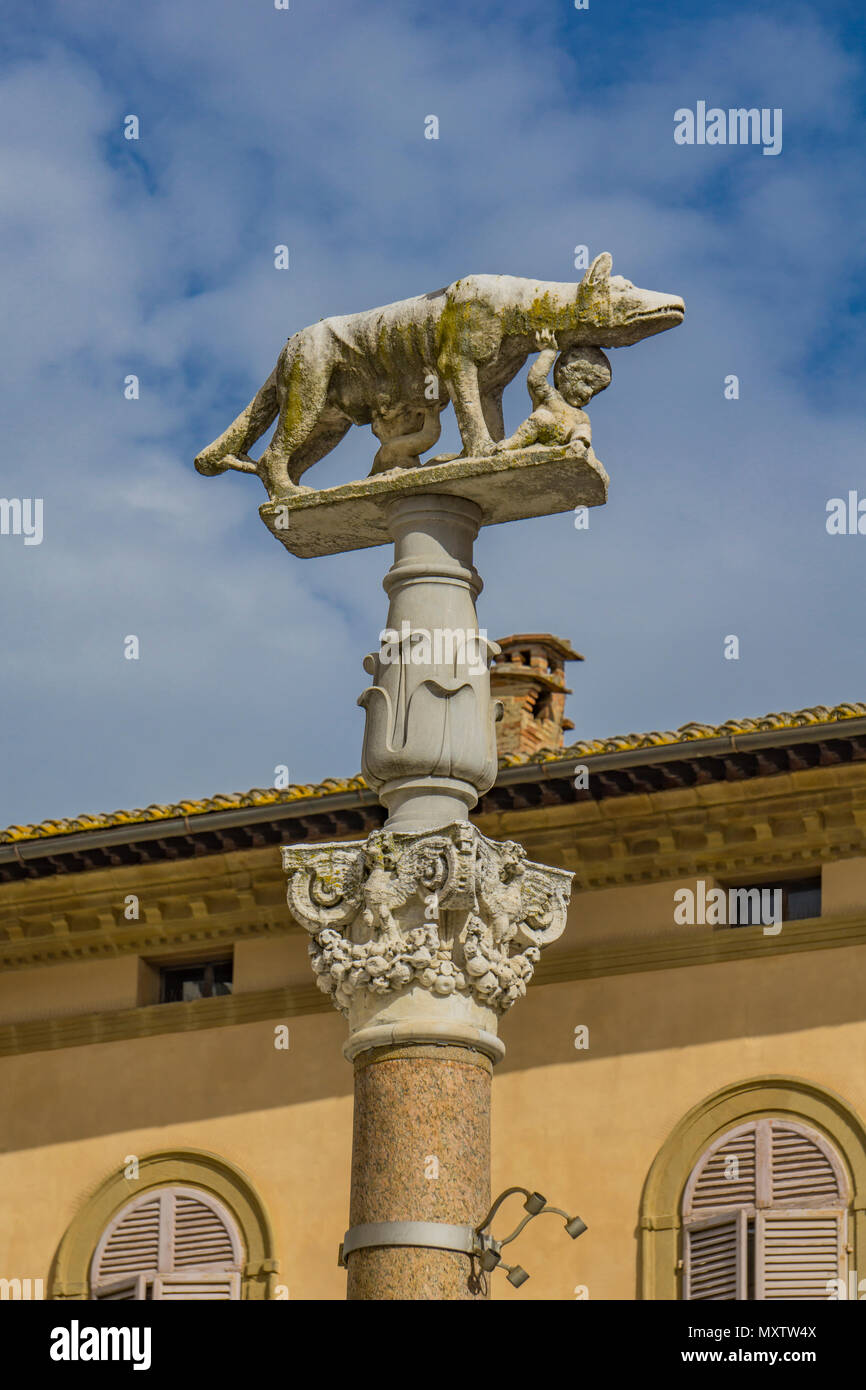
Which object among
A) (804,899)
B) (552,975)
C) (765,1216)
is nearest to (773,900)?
(804,899)

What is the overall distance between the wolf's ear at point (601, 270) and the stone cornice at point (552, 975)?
8.71 meters

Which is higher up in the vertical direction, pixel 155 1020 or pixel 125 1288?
pixel 155 1020

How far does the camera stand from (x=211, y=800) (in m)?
19.8

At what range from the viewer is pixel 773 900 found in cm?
1859

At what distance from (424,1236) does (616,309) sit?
3.53m

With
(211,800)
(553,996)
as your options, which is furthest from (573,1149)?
(211,800)

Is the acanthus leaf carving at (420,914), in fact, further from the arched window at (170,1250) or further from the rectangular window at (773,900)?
the arched window at (170,1250)

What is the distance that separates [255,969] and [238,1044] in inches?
21.9

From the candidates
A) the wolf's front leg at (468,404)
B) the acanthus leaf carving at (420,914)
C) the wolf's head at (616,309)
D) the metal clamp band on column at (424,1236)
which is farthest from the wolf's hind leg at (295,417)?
the metal clamp band on column at (424,1236)

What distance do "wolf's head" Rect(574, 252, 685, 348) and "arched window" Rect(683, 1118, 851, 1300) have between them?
898 cm

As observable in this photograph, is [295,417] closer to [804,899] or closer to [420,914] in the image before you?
[420,914]
